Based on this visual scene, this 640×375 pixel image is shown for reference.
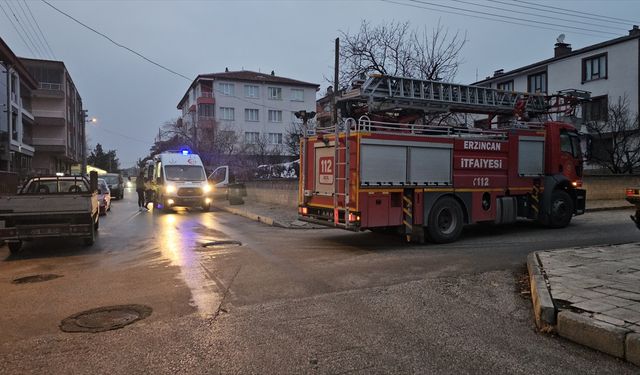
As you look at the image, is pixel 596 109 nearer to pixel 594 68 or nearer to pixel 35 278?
pixel 594 68

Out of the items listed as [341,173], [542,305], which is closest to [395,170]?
[341,173]

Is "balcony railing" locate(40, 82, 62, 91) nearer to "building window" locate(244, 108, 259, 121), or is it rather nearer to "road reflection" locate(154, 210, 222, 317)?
"building window" locate(244, 108, 259, 121)

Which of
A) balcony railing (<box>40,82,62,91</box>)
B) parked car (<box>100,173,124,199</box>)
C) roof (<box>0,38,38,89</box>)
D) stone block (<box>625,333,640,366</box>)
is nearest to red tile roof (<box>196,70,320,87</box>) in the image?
balcony railing (<box>40,82,62,91</box>)

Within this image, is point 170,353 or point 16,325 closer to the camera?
point 170,353

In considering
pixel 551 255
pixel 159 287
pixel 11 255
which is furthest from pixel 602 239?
pixel 11 255

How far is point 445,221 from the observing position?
1209cm

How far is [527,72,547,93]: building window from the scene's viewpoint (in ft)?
127

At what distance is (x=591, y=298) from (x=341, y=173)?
6106 millimetres

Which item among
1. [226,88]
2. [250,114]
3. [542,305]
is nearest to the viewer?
[542,305]

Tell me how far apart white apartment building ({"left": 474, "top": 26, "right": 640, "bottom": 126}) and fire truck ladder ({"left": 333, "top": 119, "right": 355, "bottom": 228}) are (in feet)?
73.6

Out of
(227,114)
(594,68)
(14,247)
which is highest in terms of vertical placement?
(227,114)

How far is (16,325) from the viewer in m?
5.59

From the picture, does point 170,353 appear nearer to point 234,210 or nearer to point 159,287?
point 159,287

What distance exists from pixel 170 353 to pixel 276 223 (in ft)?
40.0
